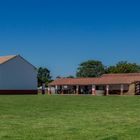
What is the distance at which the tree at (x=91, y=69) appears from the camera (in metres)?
167

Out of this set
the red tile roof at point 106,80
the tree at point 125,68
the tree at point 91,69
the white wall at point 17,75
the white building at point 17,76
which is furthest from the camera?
the tree at point 91,69

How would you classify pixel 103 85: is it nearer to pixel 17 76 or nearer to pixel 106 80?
pixel 106 80

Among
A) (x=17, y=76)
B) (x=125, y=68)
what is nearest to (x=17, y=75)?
(x=17, y=76)

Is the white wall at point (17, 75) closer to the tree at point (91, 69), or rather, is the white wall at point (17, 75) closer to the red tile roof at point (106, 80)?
the red tile roof at point (106, 80)

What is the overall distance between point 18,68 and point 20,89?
A: 446cm

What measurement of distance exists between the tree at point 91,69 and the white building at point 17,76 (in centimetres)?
6769

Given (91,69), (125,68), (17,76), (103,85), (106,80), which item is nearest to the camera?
(17,76)

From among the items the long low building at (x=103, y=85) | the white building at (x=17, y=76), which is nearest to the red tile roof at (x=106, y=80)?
the long low building at (x=103, y=85)

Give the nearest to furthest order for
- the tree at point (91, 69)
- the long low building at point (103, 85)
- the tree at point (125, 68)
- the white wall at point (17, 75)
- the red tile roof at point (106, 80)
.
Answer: the white wall at point (17, 75) → the long low building at point (103, 85) → the red tile roof at point (106, 80) → the tree at point (125, 68) → the tree at point (91, 69)

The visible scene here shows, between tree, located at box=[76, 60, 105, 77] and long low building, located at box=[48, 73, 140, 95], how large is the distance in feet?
153

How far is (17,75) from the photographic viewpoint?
321ft

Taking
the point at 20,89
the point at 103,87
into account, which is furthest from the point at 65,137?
the point at 103,87

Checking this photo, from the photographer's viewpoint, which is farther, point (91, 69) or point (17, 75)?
point (91, 69)

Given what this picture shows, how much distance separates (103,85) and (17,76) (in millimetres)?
19567
